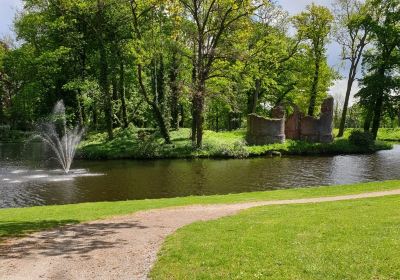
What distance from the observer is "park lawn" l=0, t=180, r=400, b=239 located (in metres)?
14.2

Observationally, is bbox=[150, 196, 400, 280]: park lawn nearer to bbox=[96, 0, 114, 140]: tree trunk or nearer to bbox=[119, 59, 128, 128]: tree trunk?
bbox=[96, 0, 114, 140]: tree trunk

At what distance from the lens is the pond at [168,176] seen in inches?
912

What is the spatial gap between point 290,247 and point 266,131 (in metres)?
34.1

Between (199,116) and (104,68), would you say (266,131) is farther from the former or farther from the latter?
(104,68)

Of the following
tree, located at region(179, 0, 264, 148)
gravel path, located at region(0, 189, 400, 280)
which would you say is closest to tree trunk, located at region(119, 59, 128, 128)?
tree, located at region(179, 0, 264, 148)

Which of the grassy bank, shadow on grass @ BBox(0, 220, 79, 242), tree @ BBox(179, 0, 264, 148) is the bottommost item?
shadow on grass @ BBox(0, 220, 79, 242)

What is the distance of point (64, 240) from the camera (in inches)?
474

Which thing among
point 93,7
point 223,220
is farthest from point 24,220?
point 93,7

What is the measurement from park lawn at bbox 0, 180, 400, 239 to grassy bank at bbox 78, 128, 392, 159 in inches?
692

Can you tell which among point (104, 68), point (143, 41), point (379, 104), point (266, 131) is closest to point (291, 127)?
point (266, 131)

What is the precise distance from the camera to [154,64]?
4406 cm

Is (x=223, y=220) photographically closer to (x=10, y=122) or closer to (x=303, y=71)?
(x=303, y=71)

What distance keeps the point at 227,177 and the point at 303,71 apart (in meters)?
30.5

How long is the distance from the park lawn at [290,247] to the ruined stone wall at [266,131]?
2944 centimetres
